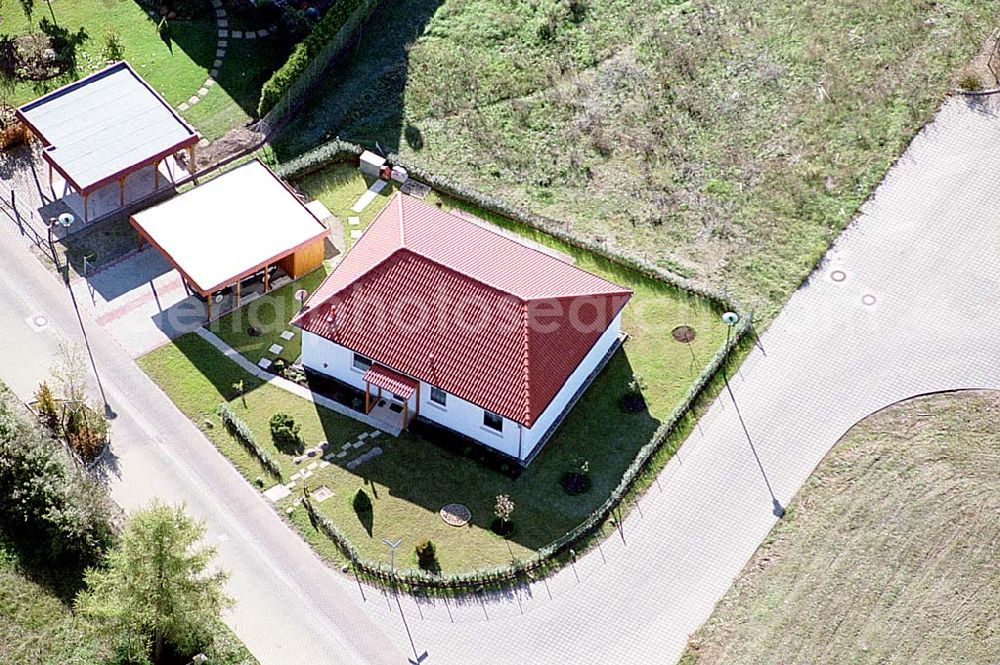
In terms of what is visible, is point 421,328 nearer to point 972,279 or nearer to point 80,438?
point 80,438

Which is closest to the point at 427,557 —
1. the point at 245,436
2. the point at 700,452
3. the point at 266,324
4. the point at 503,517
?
the point at 503,517

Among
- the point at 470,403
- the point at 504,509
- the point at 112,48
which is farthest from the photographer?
the point at 112,48

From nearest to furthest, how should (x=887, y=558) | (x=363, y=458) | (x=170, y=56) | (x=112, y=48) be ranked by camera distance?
1. (x=887, y=558)
2. (x=363, y=458)
3. (x=112, y=48)
4. (x=170, y=56)

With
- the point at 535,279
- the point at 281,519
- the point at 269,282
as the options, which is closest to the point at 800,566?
the point at 535,279

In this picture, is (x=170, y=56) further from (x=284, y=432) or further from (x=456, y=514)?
(x=456, y=514)

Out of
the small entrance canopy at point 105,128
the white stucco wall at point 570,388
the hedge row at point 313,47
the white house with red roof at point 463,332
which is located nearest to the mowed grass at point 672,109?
the hedge row at point 313,47
